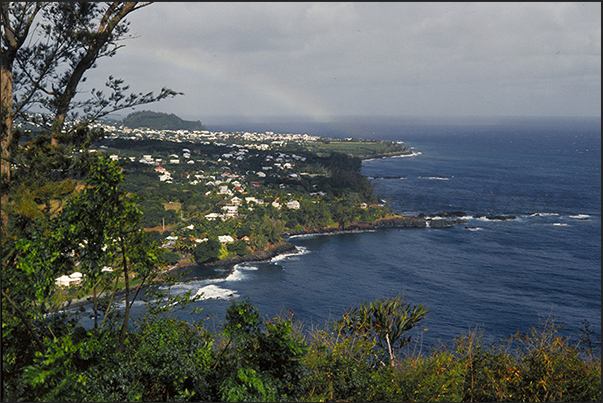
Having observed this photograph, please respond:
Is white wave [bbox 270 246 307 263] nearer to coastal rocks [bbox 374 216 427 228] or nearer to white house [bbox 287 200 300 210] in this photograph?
white house [bbox 287 200 300 210]

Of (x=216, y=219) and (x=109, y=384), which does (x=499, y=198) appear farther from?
(x=109, y=384)

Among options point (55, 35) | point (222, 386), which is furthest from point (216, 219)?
point (222, 386)

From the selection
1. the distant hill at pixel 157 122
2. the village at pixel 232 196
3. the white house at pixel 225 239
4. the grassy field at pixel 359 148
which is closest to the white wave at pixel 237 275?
the village at pixel 232 196

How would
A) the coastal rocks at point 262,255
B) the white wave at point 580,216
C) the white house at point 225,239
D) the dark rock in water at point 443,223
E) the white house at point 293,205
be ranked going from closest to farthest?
the coastal rocks at point 262,255
the white house at point 225,239
the dark rock in water at point 443,223
the white wave at point 580,216
the white house at point 293,205

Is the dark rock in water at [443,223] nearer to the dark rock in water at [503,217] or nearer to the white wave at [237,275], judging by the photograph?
the dark rock in water at [503,217]

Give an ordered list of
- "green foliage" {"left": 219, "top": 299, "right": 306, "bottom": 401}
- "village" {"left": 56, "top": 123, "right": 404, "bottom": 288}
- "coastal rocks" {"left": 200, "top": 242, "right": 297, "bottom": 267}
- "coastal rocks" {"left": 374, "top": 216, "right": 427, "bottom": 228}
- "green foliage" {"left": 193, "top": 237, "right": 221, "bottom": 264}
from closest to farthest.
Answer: "green foliage" {"left": 219, "top": 299, "right": 306, "bottom": 401}
"green foliage" {"left": 193, "top": 237, "right": 221, "bottom": 264}
"coastal rocks" {"left": 200, "top": 242, "right": 297, "bottom": 267}
"village" {"left": 56, "top": 123, "right": 404, "bottom": 288}
"coastal rocks" {"left": 374, "top": 216, "right": 427, "bottom": 228}

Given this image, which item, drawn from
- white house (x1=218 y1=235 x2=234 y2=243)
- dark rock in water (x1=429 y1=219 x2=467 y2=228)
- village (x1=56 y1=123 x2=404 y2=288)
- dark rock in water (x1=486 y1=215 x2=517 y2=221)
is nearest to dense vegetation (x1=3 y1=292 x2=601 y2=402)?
village (x1=56 y1=123 x2=404 y2=288)

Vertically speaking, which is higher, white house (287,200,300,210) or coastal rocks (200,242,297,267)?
white house (287,200,300,210)

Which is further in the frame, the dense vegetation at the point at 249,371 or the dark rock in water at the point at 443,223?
the dark rock in water at the point at 443,223
